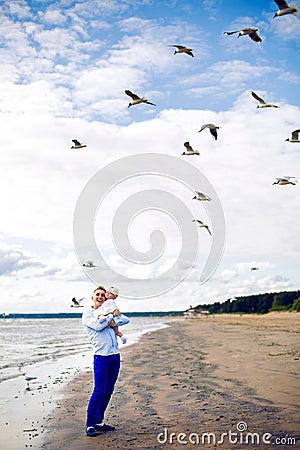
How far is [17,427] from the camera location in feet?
24.9

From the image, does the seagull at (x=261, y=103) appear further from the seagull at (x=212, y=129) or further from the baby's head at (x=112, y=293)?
the baby's head at (x=112, y=293)

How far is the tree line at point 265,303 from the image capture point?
292 feet

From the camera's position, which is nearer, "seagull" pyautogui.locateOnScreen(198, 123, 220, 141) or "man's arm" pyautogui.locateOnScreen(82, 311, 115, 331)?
"man's arm" pyautogui.locateOnScreen(82, 311, 115, 331)

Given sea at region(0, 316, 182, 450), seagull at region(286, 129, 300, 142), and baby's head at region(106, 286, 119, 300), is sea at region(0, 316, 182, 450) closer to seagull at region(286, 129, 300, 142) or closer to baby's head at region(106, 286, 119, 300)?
baby's head at region(106, 286, 119, 300)

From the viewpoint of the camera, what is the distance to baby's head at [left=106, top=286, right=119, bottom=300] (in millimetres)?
7422

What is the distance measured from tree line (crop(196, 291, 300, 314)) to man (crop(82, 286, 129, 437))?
73155mm

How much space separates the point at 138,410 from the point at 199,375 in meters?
3.96

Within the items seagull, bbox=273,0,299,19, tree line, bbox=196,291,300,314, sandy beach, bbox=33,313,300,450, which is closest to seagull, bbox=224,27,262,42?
seagull, bbox=273,0,299,19

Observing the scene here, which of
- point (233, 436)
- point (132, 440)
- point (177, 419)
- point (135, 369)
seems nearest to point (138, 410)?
point (177, 419)

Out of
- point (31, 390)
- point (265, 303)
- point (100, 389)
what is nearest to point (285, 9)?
point (100, 389)

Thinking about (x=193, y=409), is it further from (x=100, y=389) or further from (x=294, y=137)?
(x=294, y=137)

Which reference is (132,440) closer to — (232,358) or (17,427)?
(17,427)

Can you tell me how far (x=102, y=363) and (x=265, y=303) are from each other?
323 feet

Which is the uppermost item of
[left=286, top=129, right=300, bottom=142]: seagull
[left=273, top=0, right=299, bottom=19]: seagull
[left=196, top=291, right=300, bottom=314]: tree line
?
[left=273, top=0, right=299, bottom=19]: seagull
